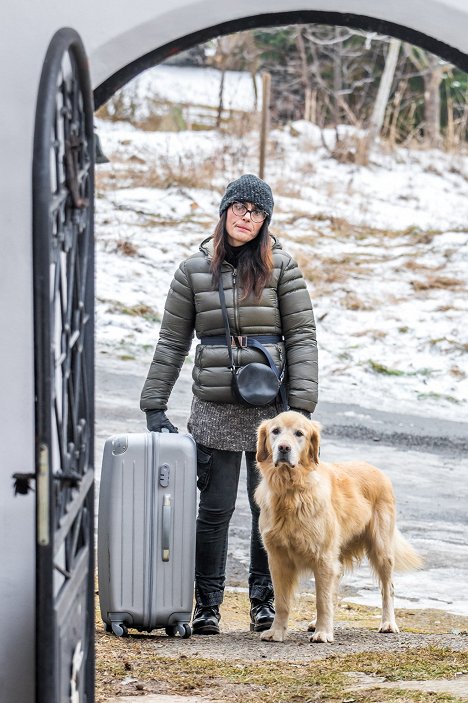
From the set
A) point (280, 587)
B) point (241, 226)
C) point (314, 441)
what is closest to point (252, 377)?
point (314, 441)

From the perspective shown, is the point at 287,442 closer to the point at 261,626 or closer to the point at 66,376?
the point at 261,626

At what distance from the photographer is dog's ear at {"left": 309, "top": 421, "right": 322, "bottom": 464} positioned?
15.0 ft

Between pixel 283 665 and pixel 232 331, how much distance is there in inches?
50.9

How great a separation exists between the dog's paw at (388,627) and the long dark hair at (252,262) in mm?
1688

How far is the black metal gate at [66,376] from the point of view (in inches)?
95.6

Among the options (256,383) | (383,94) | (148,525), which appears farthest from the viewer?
(383,94)

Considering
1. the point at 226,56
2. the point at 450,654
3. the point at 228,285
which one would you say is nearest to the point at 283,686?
the point at 450,654

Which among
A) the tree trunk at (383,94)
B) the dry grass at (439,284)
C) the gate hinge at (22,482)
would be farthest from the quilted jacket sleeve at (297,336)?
the tree trunk at (383,94)

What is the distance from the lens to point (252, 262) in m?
4.45

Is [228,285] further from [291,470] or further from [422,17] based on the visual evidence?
[422,17]

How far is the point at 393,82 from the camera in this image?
22.0 m

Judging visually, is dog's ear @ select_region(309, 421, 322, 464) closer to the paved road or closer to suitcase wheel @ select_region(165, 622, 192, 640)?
suitcase wheel @ select_region(165, 622, 192, 640)

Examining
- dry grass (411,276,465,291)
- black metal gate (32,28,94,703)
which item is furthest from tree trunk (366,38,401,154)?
black metal gate (32,28,94,703)

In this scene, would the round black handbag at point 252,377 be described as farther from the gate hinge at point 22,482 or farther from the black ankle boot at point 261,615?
the gate hinge at point 22,482
